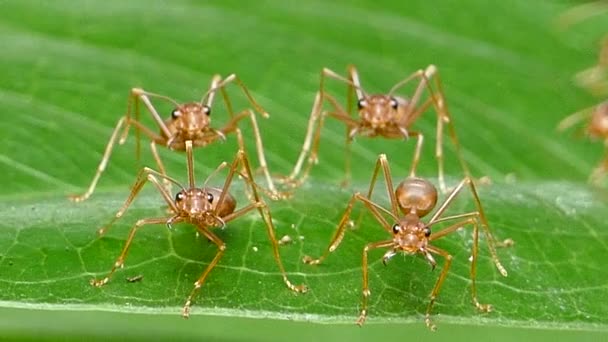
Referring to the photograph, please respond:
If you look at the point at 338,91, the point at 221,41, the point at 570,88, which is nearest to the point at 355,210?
the point at 338,91

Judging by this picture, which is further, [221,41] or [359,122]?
[221,41]

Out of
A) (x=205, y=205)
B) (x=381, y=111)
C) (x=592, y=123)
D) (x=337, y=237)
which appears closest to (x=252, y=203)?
(x=205, y=205)

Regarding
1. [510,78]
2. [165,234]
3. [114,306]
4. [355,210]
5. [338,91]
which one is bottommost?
[114,306]

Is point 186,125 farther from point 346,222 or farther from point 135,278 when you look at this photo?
point 135,278

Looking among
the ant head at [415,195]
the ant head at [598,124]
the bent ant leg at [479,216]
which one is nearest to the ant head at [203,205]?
the ant head at [415,195]

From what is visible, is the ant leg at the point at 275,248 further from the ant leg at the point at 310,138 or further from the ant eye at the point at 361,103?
the ant eye at the point at 361,103

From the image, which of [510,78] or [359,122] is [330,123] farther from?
[510,78]
